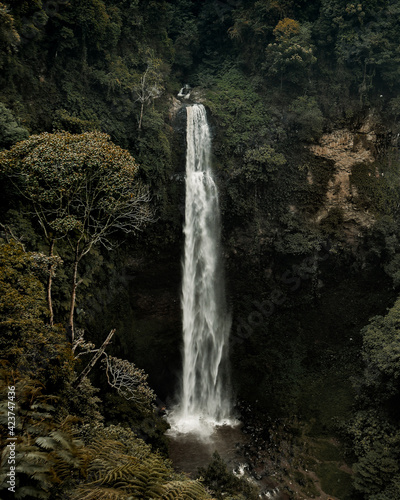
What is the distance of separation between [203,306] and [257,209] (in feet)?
17.6

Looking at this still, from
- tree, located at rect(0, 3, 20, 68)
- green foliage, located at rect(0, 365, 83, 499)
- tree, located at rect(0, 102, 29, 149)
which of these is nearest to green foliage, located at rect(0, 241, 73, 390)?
green foliage, located at rect(0, 365, 83, 499)

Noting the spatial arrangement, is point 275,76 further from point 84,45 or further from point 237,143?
point 84,45

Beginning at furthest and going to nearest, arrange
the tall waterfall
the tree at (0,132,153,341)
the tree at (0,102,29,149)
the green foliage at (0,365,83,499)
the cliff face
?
the cliff face < the tall waterfall < the tree at (0,102,29,149) < the tree at (0,132,153,341) < the green foliage at (0,365,83,499)

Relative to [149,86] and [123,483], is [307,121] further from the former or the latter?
[123,483]

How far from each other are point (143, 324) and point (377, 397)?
32.6ft

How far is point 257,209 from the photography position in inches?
677

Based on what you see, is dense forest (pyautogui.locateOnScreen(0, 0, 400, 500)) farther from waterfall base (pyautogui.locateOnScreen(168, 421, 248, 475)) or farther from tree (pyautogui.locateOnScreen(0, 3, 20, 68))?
waterfall base (pyautogui.locateOnScreen(168, 421, 248, 475))

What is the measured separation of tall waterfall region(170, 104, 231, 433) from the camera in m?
15.9

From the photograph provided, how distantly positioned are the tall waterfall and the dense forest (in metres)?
0.53

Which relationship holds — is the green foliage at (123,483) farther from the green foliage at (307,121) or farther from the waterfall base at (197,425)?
the green foliage at (307,121)

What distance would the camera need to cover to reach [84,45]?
15.2m

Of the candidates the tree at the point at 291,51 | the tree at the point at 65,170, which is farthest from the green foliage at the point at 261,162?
the tree at the point at 65,170

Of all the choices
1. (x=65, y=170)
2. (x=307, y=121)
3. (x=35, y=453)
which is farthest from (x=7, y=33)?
(x=307, y=121)

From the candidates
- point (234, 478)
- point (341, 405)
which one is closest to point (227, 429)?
point (234, 478)
